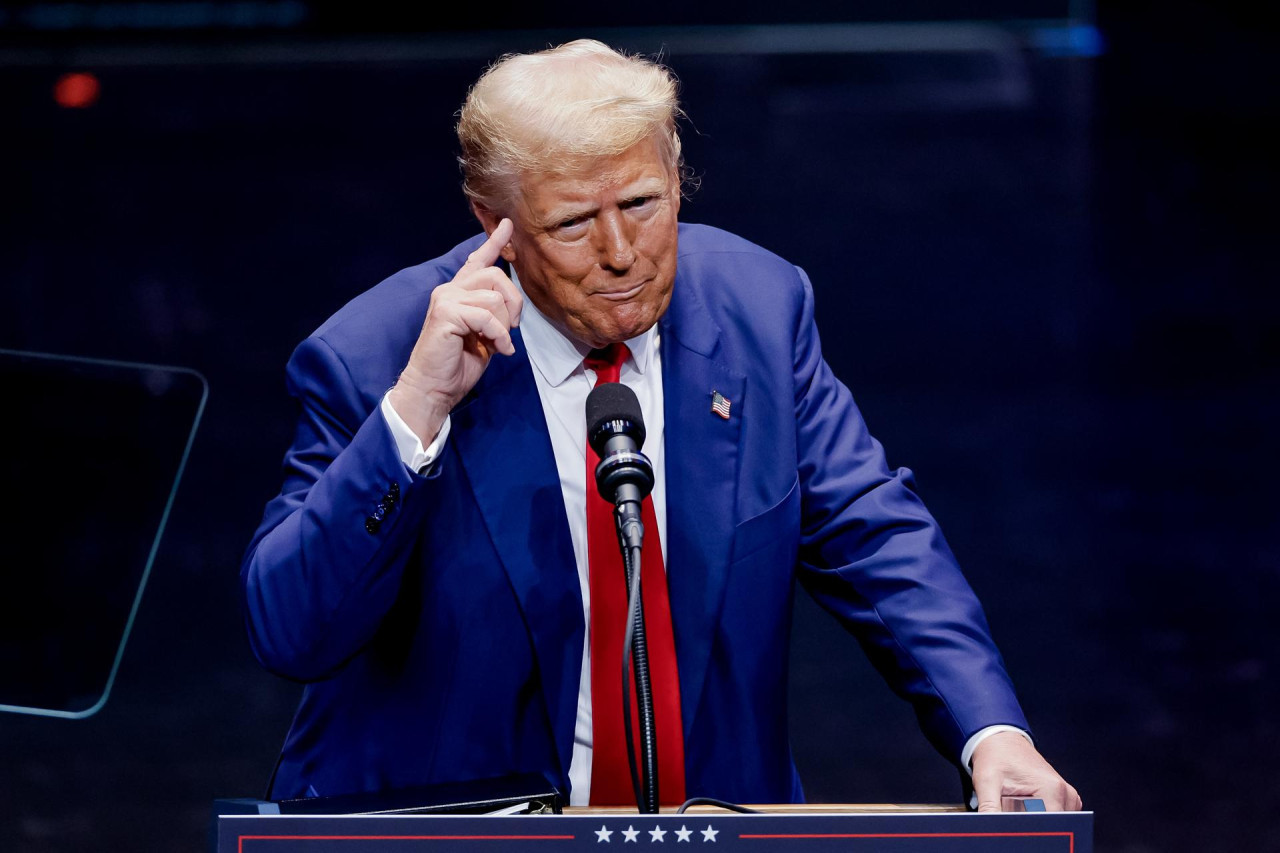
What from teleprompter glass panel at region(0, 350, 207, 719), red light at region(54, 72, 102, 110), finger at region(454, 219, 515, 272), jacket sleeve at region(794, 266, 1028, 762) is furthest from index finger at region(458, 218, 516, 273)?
red light at region(54, 72, 102, 110)

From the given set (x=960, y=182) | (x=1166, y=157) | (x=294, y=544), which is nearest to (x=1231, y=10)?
(x=1166, y=157)

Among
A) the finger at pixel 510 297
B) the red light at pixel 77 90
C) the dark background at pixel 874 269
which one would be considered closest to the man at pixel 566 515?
the finger at pixel 510 297

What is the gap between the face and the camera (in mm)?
1602

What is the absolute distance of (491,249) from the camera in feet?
5.36

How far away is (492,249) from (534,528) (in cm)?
29

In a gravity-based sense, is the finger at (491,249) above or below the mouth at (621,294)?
above

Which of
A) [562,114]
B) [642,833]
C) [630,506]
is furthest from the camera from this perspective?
[562,114]

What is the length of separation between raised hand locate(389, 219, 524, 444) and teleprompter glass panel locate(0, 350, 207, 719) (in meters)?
1.41

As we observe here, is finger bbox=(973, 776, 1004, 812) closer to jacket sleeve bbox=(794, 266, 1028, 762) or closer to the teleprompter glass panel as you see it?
jacket sleeve bbox=(794, 266, 1028, 762)

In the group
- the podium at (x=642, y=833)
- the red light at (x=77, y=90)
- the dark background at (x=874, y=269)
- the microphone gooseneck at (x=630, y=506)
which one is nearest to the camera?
the podium at (x=642, y=833)

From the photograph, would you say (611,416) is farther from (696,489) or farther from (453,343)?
(696,489)

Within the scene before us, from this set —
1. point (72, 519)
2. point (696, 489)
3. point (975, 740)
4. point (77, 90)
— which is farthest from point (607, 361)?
point (77, 90)

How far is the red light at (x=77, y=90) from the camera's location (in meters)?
3.75

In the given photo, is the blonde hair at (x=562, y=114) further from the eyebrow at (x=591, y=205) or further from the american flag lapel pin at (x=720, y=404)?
the american flag lapel pin at (x=720, y=404)
